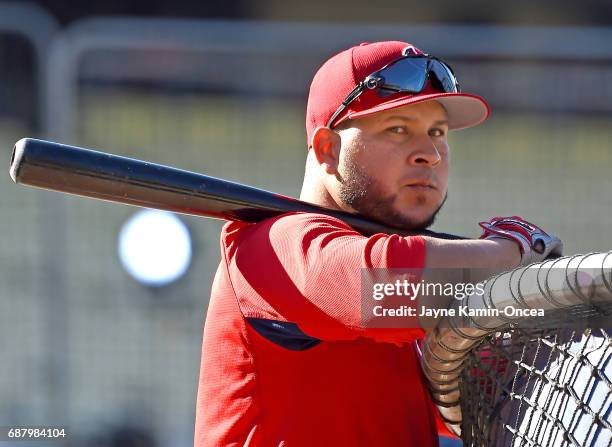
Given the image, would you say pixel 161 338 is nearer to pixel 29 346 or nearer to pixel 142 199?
pixel 29 346

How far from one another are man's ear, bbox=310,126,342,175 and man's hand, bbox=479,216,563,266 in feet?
1.47

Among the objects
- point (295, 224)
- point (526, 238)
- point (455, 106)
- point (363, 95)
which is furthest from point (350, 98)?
point (526, 238)

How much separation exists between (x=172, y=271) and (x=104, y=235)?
0.50m

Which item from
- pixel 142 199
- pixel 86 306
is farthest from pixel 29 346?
pixel 142 199

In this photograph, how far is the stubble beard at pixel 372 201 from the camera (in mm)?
2332

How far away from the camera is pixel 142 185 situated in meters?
2.19

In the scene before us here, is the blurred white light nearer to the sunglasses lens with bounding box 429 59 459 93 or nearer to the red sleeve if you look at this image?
the sunglasses lens with bounding box 429 59 459 93

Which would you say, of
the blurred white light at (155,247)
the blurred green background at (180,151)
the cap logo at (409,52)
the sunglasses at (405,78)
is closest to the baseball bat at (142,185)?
the sunglasses at (405,78)

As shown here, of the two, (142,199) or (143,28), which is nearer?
(142,199)

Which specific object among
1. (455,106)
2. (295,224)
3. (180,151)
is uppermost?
(180,151)

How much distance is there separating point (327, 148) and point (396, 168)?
0.68ft

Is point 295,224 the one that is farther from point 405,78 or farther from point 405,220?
point 405,78

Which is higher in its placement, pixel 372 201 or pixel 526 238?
pixel 372 201

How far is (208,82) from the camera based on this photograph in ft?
17.1
